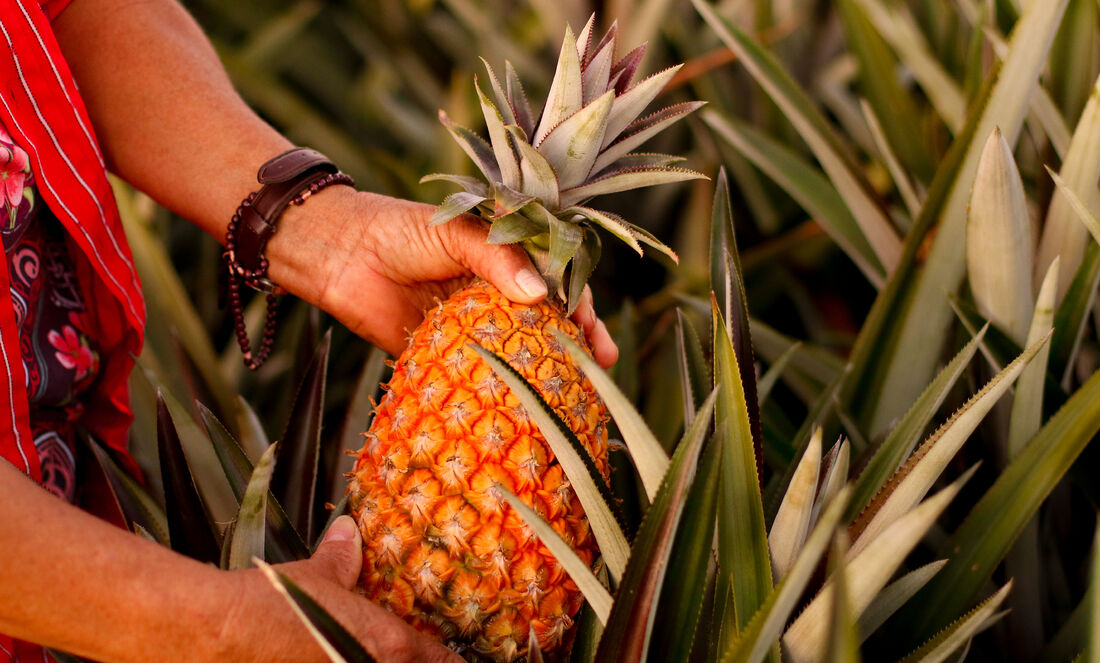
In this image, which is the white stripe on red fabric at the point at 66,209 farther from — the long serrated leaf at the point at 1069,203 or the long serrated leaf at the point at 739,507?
the long serrated leaf at the point at 1069,203

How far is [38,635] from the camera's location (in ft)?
1.84

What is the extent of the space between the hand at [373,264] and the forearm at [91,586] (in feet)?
1.38

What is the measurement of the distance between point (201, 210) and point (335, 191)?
17 centimetres

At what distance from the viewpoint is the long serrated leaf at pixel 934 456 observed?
627mm

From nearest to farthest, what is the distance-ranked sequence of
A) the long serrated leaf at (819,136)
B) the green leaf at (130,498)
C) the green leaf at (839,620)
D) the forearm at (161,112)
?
the green leaf at (839,620) → the green leaf at (130,498) → the forearm at (161,112) → the long serrated leaf at (819,136)

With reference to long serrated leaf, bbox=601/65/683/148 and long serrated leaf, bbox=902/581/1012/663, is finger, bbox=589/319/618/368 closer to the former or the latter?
long serrated leaf, bbox=601/65/683/148

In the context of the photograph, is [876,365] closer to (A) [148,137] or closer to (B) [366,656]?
(B) [366,656]

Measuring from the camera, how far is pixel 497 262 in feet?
2.60

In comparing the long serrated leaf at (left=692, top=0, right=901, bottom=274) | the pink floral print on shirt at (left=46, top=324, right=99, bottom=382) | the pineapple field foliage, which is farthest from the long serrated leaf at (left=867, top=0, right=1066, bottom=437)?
the pink floral print on shirt at (left=46, top=324, right=99, bottom=382)

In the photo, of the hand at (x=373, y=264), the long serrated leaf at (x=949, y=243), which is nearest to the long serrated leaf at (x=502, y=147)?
the hand at (x=373, y=264)

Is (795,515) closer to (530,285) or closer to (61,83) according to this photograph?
(530,285)

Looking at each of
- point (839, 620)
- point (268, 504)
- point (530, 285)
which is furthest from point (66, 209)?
point (839, 620)

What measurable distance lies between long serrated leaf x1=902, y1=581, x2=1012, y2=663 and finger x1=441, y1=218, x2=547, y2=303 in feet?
1.37

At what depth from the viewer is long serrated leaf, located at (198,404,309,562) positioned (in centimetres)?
75
